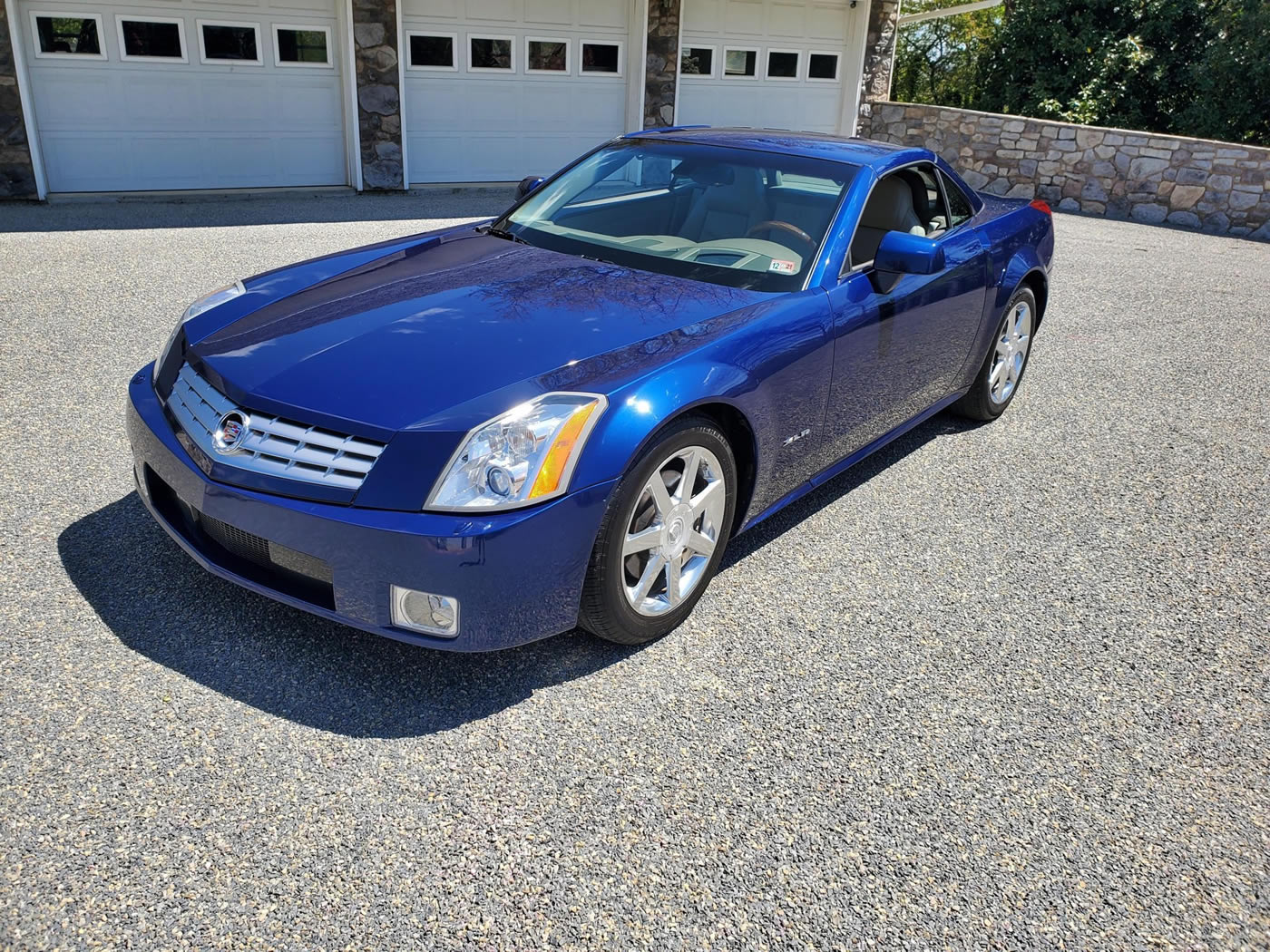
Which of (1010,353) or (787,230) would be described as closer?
(787,230)

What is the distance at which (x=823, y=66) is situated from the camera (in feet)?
50.6

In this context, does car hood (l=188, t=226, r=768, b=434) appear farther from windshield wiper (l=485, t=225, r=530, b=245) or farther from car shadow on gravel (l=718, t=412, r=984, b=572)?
car shadow on gravel (l=718, t=412, r=984, b=572)

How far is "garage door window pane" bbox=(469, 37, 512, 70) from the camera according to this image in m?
12.4

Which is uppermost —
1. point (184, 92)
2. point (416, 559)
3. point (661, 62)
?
point (661, 62)

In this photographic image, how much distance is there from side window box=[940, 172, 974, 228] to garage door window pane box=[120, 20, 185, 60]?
9179mm

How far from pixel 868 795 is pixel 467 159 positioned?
1147cm

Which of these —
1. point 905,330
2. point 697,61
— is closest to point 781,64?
point 697,61

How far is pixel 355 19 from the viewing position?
11477 millimetres

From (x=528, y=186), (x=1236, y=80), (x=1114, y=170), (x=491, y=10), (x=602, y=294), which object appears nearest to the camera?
(x=602, y=294)

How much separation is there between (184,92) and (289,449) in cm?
993

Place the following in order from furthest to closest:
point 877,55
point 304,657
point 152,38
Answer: point 877,55, point 152,38, point 304,657

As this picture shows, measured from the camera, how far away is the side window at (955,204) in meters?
4.83

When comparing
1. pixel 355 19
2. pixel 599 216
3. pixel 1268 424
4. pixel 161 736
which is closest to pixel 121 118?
pixel 355 19

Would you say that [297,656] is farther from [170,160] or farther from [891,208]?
[170,160]
